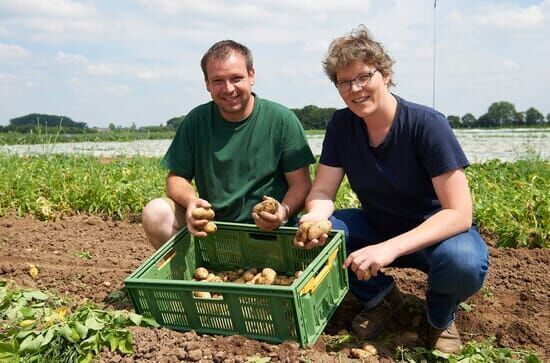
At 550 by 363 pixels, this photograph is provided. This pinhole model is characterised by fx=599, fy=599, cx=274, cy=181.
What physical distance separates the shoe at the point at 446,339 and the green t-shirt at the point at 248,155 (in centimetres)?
106

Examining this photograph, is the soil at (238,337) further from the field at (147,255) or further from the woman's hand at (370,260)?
the woman's hand at (370,260)

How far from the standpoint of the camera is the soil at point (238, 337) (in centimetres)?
231

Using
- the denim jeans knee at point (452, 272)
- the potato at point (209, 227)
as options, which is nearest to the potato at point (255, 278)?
the potato at point (209, 227)

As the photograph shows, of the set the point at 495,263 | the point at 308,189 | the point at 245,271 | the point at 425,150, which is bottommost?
the point at 495,263

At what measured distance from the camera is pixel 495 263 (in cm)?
366

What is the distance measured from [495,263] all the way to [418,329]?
110cm

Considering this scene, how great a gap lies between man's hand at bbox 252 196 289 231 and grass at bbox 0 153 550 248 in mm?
1988

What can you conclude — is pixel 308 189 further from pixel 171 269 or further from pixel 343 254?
pixel 171 269

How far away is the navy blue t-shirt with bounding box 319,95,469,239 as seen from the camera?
2.49 metres

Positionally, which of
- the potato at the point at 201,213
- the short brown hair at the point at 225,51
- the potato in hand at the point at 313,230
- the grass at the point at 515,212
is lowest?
the grass at the point at 515,212

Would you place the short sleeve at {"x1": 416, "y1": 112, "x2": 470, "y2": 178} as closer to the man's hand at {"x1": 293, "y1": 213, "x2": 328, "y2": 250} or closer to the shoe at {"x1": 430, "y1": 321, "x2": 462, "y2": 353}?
the man's hand at {"x1": 293, "y1": 213, "x2": 328, "y2": 250}

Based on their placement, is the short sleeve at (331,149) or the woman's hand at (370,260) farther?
the short sleeve at (331,149)

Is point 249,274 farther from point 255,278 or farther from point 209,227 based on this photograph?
point 209,227

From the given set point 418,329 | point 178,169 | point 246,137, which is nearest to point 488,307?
point 418,329
